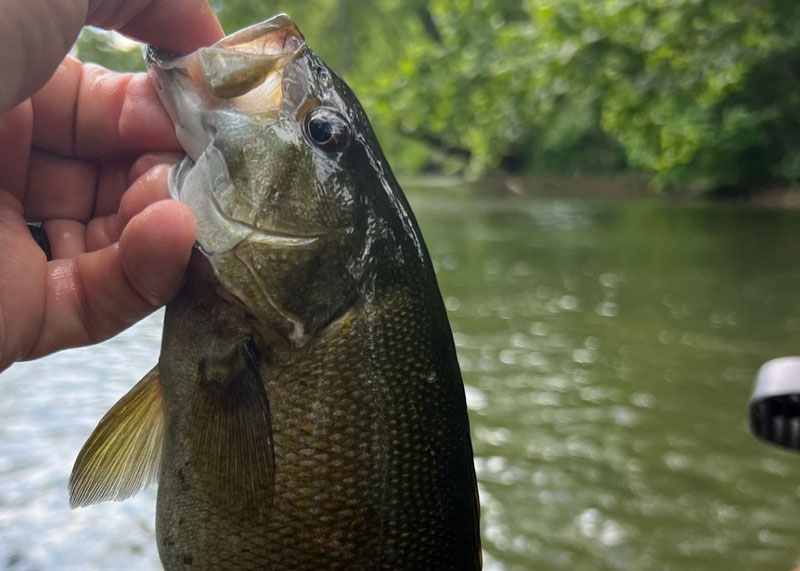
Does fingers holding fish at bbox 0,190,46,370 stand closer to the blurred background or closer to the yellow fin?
the yellow fin

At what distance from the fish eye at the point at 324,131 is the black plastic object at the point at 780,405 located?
1.41 m

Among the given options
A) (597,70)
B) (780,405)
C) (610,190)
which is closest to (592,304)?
(597,70)

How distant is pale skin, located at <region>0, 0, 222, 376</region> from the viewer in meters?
1.37

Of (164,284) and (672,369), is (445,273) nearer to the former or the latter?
(672,369)

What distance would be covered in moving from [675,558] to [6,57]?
3501mm

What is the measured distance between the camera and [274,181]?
1487mm

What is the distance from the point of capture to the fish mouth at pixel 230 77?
1.47 metres

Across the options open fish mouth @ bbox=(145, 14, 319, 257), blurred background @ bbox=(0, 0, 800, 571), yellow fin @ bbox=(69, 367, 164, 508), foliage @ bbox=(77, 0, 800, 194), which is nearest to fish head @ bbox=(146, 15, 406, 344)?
Answer: open fish mouth @ bbox=(145, 14, 319, 257)

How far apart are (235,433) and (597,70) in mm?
11320

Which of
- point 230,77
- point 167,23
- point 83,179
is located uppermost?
point 167,23

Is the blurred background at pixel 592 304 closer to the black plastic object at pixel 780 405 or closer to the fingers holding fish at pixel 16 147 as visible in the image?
the black plastic object at pixel 780 405

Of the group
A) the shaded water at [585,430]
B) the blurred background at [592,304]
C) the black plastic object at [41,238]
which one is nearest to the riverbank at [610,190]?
the blurred background at [592,304]

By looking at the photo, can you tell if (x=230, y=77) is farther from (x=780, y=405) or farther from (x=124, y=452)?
(x=780, y=405)

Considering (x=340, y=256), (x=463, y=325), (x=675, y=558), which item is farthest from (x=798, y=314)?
(x=340, y=256)
